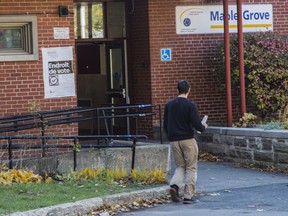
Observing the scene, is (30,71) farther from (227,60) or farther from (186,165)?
(186,165)

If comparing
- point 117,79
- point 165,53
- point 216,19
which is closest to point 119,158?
point 165,53

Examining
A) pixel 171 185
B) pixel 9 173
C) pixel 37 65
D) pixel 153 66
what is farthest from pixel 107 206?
pixel 153 66

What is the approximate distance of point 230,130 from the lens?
1485 centimetres

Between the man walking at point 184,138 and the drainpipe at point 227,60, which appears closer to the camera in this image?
the man walking at point 184,138

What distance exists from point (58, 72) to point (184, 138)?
15.5ft

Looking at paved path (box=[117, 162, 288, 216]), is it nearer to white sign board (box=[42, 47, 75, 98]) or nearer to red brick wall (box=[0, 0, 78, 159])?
white sign board (box=[42, 47, 75, 98])

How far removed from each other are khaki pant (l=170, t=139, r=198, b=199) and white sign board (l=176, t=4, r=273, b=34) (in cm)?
624

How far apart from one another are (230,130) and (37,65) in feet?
13.7

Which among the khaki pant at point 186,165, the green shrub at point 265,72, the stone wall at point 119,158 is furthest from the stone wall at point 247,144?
the khaki pant at point 186,165

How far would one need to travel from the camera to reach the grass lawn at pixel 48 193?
946cm

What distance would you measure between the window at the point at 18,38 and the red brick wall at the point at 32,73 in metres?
0.10

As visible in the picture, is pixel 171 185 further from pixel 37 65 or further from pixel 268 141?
pixel 37 65

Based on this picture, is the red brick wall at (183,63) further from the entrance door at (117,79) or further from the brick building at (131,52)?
the entrance door at (117,79)

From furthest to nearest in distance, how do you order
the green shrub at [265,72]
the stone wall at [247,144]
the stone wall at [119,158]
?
1. the green shrub at [265,72]
2. the stone wall at [247,144]
3. the stone wall at [119,158]
